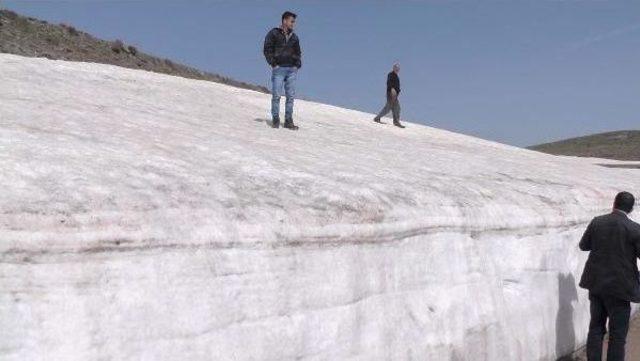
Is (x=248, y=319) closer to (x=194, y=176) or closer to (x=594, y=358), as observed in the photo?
(x=194, y=176)

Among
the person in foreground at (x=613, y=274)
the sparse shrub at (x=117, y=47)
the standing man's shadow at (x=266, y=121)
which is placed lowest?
the person in foreground at (x=613, y=274)

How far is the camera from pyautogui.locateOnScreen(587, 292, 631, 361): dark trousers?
6.38 metres

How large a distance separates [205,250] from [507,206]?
13.8ft

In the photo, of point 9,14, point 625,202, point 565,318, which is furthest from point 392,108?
point 9,14

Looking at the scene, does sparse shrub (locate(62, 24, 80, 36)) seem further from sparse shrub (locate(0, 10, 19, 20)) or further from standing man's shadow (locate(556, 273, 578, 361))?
→ standing man's shadow (locate(556, 273, 578, 361))

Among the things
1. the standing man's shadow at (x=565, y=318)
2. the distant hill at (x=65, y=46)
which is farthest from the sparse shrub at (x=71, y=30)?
the standing man's shadow at (x=565, y=318)

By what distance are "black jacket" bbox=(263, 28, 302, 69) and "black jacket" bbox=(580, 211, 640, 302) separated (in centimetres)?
519

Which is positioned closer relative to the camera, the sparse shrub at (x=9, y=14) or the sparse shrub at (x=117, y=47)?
the sparse shrub at (x=9, y=14)

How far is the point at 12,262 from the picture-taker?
3311 mm

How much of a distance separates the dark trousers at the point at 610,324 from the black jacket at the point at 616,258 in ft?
0.46

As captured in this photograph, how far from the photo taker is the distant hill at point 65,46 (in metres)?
34.5

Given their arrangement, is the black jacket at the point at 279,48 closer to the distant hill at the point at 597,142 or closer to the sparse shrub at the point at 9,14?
the sparse shrub at the point at 9,14

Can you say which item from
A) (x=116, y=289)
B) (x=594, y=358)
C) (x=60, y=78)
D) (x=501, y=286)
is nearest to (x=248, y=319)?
(x=116, y=289)

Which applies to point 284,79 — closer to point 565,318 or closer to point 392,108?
point 565,318
